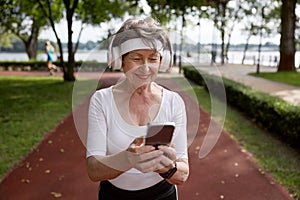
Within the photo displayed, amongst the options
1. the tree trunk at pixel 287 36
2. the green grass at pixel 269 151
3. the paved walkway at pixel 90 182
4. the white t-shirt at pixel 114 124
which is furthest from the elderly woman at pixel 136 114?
the tree trunk at pixel 287 36

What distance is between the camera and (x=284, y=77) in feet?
56.0

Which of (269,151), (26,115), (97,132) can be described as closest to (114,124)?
(97,132)

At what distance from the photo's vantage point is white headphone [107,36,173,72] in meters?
1.11

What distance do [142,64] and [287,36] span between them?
20.7 meters

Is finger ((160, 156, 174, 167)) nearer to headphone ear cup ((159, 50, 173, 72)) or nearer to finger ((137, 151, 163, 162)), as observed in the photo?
finger ((137, 151, 163, 162))

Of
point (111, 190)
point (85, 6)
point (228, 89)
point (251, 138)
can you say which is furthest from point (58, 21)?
point (111, 190)

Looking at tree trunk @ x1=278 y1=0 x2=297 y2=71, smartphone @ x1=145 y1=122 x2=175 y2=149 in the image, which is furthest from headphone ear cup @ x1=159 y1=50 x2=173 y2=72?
tree trunk @ x1=278 y1=0 x2=297 y2=71

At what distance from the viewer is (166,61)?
1.19 meters

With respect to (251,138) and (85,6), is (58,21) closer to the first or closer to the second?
(85,6)

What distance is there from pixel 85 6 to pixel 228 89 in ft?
35.3

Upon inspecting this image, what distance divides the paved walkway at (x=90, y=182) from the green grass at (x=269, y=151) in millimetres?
145

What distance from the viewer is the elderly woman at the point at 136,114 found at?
110 centimetres

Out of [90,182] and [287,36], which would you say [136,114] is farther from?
[287,36]

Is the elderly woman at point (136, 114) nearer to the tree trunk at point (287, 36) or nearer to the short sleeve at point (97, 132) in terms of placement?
the short sleeve at point (97, 132)
